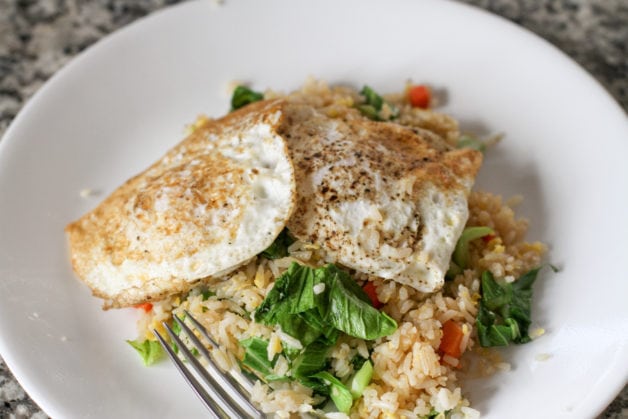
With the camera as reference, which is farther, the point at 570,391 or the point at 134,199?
the point at 134,199

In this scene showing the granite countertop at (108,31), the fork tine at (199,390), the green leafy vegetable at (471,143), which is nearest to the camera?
the fork tine at (199,390)

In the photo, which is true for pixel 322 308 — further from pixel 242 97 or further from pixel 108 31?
pixel 108 31

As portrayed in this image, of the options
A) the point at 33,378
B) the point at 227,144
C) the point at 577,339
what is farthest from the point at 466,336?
the point at 33,378

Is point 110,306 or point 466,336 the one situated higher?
point 110,306

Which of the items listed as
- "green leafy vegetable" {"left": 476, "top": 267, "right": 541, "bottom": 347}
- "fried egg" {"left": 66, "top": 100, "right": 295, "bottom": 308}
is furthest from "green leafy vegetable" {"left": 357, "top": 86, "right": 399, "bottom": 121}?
"green leafy vegetable" {"left": 476, "top": 267, "right": 541, "bottom": 347}

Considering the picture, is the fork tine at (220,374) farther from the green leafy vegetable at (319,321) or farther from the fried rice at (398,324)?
the green leafy vegetable at (319,321)

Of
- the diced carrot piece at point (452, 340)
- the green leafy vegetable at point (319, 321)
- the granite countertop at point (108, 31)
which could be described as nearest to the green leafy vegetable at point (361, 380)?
the green leafy vegetable at point (319, 321)

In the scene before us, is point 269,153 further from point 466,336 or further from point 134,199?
point 466,336
